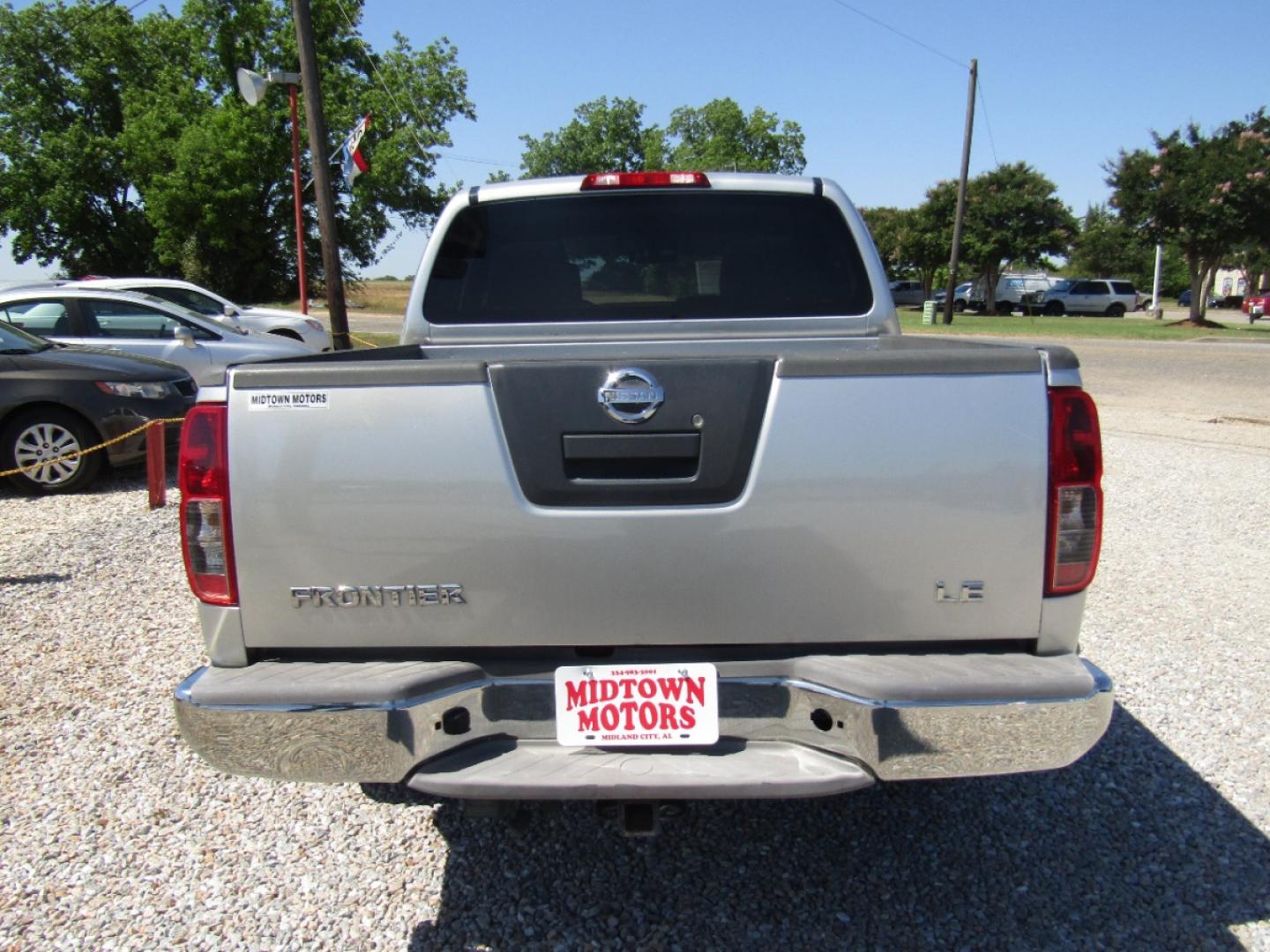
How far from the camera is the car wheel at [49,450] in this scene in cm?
791

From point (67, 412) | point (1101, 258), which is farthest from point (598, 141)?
point (67, 412)

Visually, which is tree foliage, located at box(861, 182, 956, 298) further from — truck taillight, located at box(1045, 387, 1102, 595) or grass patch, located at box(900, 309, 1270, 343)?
truck taillight, located at box(1045, 387, 1102, 595)

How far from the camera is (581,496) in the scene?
2223 mm

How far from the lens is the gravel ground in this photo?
2.63 m

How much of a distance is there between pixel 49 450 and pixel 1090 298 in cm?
4492

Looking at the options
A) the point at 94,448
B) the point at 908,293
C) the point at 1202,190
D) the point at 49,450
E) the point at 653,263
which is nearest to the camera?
the point at 653,263

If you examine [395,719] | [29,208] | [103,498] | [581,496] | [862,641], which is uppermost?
[29,208]

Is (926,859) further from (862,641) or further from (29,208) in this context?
(29,208)

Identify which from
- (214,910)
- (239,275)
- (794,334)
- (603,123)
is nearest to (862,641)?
(794,334)

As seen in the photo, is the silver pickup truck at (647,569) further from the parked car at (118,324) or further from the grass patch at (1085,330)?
the grass patch at (1085,330)

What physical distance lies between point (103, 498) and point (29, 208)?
4000cm

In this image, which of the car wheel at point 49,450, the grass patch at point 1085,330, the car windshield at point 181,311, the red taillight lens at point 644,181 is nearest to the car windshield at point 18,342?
the car wheel at point 49,450

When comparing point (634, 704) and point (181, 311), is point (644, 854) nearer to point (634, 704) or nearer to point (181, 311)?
point (634, 704)

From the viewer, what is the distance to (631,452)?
7.28 feet
